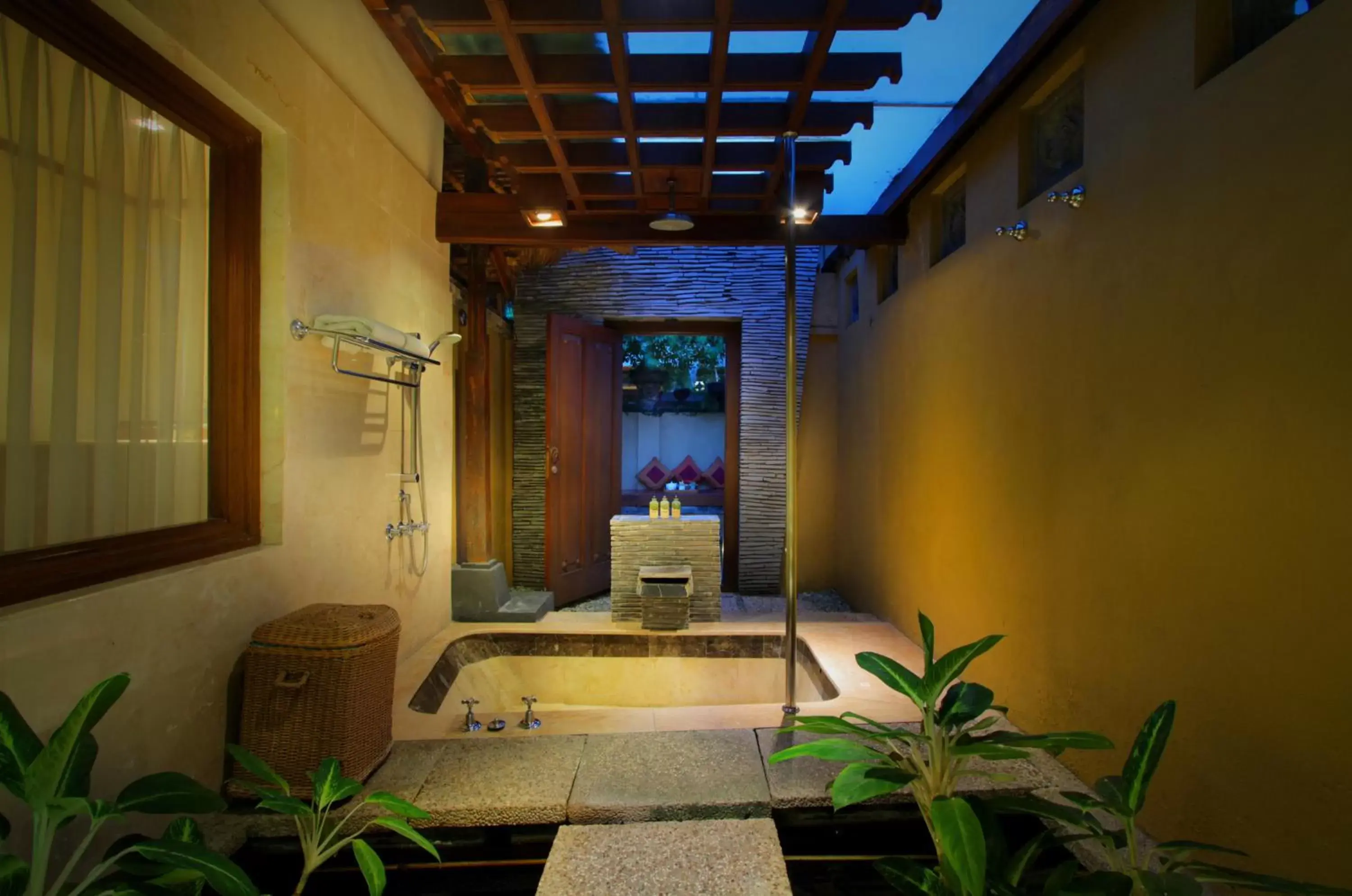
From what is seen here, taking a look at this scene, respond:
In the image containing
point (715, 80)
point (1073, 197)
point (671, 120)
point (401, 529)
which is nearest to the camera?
point (1073, 197)

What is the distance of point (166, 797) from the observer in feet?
3.92

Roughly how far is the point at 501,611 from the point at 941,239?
11.2 feet

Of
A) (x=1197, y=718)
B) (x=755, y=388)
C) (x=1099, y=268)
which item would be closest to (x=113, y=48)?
(x=1099, y=268)

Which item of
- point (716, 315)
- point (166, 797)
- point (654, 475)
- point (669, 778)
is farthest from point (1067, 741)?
point (654, 475)

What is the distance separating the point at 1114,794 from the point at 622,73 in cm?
274

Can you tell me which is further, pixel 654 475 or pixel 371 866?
pixel 654 475

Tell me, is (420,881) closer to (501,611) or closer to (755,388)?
(501,611)

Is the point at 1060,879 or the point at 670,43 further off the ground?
the point at 670,43

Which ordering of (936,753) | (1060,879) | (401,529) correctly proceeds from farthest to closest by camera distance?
(401,529) → (936,753) → (1060,879)

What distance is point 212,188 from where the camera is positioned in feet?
6.47

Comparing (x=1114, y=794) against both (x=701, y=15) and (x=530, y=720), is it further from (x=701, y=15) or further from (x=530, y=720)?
(x=701, y=15)

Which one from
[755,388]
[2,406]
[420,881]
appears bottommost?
[420,881]

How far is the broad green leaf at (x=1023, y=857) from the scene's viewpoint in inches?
55.8

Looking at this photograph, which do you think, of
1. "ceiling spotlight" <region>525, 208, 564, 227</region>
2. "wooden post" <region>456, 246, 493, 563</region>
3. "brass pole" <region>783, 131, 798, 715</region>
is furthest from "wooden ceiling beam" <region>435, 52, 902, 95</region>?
"wooden post" <region>456, 246, 493, 563</region>
